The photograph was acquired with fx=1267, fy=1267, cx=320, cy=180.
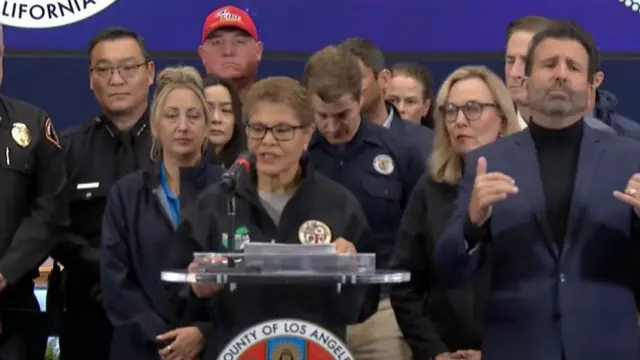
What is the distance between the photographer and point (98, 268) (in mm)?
4945

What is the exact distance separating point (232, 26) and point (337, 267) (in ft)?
7.86

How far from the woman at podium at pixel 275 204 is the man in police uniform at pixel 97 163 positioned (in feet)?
3.60

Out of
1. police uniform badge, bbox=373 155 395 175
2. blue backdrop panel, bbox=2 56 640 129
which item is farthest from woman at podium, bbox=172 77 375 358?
blue backdrop panel, bbox=2 56 640 129

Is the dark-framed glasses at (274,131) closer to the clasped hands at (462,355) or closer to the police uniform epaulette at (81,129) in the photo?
the clasped hands at (462,355)

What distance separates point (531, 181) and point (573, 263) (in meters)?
0.25

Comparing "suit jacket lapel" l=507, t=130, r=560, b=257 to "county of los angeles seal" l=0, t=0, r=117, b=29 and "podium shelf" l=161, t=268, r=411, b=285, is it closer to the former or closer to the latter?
"podium shelf" l=161, t=268, r=411, b=285

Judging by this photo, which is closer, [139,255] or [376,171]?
[139,255]

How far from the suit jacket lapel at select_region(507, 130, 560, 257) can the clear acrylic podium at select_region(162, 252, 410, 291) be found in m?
0.41

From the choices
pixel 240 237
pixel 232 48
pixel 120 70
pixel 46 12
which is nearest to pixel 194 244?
pixel 240 237

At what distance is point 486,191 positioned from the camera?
3340 millimetres

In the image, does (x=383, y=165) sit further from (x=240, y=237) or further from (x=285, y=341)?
(x=285, y=341)

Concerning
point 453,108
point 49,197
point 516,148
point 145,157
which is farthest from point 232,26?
point 516,148

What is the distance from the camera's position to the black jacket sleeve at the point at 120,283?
14.1 feet

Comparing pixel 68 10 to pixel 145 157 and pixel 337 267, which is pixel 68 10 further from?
pixel 337 267
